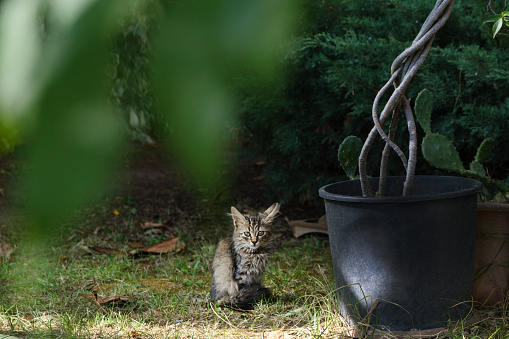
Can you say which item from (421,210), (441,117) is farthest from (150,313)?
(441,117)

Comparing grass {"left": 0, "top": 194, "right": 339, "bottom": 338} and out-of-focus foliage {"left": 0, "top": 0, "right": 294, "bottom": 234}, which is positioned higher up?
out-of-focus foliage {"left": 0, "top": 0, "right": 294, "bottom": 234}

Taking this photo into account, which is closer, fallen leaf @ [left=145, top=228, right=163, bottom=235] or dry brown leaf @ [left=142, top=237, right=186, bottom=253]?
dry brown leaf @ [left=142, top=237, right=186, bottom=253]

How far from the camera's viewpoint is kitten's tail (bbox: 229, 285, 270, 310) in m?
2.60

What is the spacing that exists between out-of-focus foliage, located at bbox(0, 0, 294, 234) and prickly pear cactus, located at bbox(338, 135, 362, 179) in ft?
6.32

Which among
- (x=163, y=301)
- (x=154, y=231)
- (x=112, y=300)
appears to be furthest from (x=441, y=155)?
(x=154, y=231)

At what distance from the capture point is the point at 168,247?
143 inches

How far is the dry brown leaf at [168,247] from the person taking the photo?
141 inches

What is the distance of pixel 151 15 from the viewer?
47 centimetres

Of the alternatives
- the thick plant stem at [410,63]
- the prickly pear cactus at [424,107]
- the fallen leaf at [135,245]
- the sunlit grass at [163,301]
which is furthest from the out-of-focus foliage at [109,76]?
the fallen leaf at [135,245]

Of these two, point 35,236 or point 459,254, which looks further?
point 459,254

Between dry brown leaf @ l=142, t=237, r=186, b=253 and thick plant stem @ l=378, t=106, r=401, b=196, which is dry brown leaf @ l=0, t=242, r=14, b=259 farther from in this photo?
thick plant stem @ l=378, t=106, r=401, b=196

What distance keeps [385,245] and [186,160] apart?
1677 mm

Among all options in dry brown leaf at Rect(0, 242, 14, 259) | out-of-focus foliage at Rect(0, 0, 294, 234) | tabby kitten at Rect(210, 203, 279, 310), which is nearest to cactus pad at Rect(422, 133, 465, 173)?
tabby kitten at Rect(210, 203, 279, 310)

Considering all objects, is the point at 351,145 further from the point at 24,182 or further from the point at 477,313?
the point at 24,182
